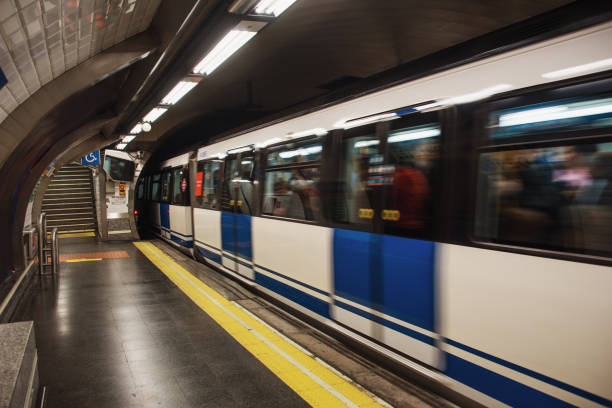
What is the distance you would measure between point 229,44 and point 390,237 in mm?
2576

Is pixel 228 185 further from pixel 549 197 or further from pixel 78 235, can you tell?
pixel 78 235

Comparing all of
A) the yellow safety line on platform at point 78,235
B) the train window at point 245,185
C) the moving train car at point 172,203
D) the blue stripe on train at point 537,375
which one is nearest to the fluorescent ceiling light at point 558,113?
the blue stripe on train at point 537,375

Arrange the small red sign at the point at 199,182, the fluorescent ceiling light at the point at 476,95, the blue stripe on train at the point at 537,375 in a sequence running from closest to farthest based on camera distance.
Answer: the blue stripe on train at the point at 537,375, the fluorescent ceiling light at the point at 476,95, the small red sign at the point at 199,182

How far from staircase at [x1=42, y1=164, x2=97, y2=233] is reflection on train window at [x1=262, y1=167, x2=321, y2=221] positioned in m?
14.0

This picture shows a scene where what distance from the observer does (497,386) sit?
8.84 ft

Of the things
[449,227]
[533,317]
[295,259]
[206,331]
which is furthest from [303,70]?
[533,317]

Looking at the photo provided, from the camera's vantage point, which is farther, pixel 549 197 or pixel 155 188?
pixel 155 188

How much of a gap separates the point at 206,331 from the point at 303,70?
7054 millimetres

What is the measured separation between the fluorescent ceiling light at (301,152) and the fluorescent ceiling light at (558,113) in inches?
90.0

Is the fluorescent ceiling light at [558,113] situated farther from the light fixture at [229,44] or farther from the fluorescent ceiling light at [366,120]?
the light fixture at [229,44]

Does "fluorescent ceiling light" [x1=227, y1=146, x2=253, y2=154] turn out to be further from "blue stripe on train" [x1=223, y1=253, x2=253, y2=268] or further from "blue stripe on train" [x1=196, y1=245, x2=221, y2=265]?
"blue stripe on train" [x1=196, y1=245, x2=221, y2=265]

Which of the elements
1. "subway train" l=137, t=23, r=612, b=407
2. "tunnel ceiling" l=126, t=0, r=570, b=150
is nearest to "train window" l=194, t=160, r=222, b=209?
"tunnel ceiling" l=126, t=0, r=570, b=150

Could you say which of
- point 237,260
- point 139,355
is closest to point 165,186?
point 237,260

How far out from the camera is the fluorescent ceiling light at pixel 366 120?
3.63 m
